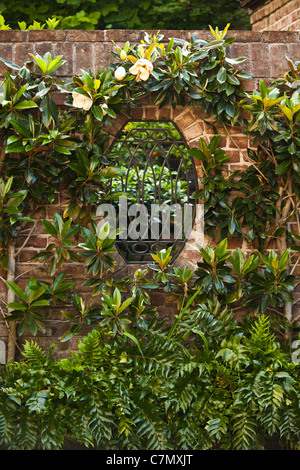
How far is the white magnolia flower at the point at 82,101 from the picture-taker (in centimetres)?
405

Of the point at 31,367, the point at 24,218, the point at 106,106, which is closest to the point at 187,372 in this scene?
the point at 31,367

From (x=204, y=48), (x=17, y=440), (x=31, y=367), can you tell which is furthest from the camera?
(x=204, y=48)

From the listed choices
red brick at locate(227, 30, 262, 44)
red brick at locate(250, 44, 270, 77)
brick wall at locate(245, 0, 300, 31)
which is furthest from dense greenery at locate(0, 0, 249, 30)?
red brick at locate(250, 44, 270, 77)

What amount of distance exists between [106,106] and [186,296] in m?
1.54

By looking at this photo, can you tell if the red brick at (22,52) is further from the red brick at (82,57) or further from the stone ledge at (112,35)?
the red brick at (82,57)

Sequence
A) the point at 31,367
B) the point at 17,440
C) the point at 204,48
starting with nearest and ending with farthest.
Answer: the point at 17,440
the point at 31,367
the point at 204,48

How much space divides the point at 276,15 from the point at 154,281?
3978mm

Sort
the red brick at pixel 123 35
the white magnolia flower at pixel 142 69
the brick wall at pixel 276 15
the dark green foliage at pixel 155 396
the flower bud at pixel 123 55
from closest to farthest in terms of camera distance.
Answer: the dark green foliage at pixel 155 396 → the white magnolia flower at pixel 142 69 → the flower bud at pixel 123 55 → the red brick at pixel 123 35 → the brick wall at pixel 276 15

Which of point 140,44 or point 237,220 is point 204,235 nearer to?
point 237,220

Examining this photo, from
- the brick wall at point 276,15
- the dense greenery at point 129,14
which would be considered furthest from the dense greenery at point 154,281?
the dense greenery at point 129,14

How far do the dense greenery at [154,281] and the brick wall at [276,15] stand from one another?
2.27 metres

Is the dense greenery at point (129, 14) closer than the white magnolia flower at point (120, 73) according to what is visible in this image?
No

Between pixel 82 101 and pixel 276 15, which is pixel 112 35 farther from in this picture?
pixel 276 15

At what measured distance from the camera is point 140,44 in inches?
172
